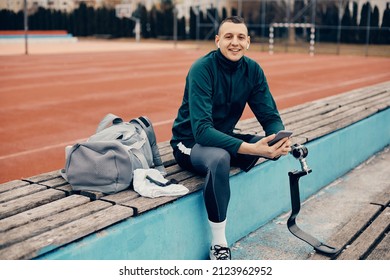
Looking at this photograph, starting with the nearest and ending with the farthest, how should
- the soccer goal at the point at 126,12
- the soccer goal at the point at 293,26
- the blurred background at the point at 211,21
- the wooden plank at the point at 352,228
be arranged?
the wooden plank at the point at 352,228, the blurred background at the point at 211,21, the soccer goal at the point at 293,26, the soccer goal at the point at 126,12

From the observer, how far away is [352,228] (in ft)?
12.3

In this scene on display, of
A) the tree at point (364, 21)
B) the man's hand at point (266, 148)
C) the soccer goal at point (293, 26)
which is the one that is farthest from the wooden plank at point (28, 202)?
the soccer goal at point (293, 26)

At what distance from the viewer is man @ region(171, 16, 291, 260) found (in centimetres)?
320

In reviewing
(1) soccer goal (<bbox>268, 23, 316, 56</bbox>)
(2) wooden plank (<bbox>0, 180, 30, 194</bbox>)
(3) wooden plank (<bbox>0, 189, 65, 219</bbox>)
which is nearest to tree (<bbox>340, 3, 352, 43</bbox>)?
(1) soccer goal (<bbox>268, 23, 316, 56</bbox>)

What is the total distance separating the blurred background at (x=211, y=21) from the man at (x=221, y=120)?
773 inches

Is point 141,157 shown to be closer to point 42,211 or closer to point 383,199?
point 42,211

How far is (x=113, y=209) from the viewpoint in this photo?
286cm

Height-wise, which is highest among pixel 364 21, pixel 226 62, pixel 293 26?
pixel 364 21

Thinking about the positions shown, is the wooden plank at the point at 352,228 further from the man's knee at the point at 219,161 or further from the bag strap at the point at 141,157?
the bag strap at the point at 141,157

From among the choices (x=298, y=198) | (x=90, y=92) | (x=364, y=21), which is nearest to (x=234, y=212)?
(x=298, y=198)

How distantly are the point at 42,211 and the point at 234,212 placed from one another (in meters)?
1.38

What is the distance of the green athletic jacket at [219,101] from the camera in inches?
131
